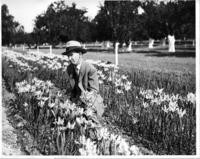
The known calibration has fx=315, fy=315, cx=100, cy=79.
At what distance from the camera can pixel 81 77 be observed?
337 centimetres

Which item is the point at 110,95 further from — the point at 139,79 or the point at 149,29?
the point at 149,29

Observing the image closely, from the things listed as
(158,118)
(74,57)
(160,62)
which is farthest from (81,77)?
(160,62)

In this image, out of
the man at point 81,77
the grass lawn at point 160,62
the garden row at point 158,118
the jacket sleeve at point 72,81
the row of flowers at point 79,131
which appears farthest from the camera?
the grass lawn at point 160,62

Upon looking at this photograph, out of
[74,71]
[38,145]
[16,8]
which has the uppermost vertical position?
[16,8]

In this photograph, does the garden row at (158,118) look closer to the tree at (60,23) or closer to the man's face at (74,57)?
the man's face at (74,57)

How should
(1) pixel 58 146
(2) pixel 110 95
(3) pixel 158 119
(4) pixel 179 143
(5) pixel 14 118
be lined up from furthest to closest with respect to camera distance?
(2) pixel 110 95, (5) pixel 14 118, (3) pixel 158 119, (4) pixel 179 143, (1) pixel 58 146

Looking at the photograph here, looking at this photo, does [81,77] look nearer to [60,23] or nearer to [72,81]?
[72,81]

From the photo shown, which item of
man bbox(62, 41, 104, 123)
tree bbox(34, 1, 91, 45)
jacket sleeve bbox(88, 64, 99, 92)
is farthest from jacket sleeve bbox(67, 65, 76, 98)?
tree bbox(34, 1, 91, 45)

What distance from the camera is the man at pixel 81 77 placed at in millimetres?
3227

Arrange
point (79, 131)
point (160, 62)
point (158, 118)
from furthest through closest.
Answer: point (160, 62), point (158, 118), point (79, 131)

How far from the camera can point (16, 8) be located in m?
4.30

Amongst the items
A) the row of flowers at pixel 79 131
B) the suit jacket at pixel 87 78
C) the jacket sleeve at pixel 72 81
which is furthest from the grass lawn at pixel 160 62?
the row of flowers at pixel 79 131

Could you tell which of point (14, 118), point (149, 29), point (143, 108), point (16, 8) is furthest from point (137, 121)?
point (149, 29)

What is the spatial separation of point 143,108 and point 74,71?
2.88 feet
